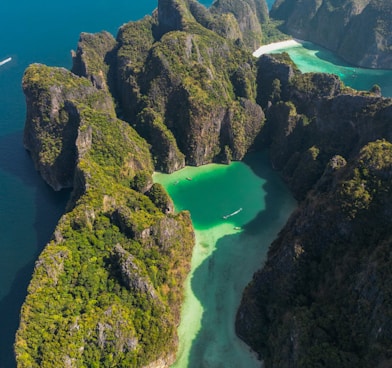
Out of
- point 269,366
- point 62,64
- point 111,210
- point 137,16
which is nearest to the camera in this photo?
point 269,366

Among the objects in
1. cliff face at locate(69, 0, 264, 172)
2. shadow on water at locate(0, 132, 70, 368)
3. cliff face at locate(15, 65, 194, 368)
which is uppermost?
cliff face at locate(69, 0, 264, 172)

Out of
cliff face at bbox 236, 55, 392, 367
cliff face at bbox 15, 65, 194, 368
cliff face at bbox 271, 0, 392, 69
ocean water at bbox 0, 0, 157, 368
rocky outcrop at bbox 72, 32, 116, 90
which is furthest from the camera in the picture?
cliff face at bbox 271, 0, 392, 69

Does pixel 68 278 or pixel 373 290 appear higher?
pixel 373 290

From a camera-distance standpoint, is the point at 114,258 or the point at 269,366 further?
the point at 114,258

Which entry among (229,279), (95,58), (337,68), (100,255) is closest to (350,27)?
(337,68)

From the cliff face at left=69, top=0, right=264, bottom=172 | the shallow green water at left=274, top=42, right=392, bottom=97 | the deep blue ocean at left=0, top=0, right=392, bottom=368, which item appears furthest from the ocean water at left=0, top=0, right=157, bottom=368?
the shallow green water at left=274, top=42, right=392, bottom=97

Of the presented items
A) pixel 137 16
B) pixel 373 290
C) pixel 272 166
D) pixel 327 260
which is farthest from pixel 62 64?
pixel 373 290

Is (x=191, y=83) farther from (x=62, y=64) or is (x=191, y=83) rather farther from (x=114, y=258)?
(x=62, y=64)

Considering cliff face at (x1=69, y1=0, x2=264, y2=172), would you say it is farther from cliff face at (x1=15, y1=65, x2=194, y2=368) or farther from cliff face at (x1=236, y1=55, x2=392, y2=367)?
cliff face at (x1=236, y1=55, x2=392, y2=367)
